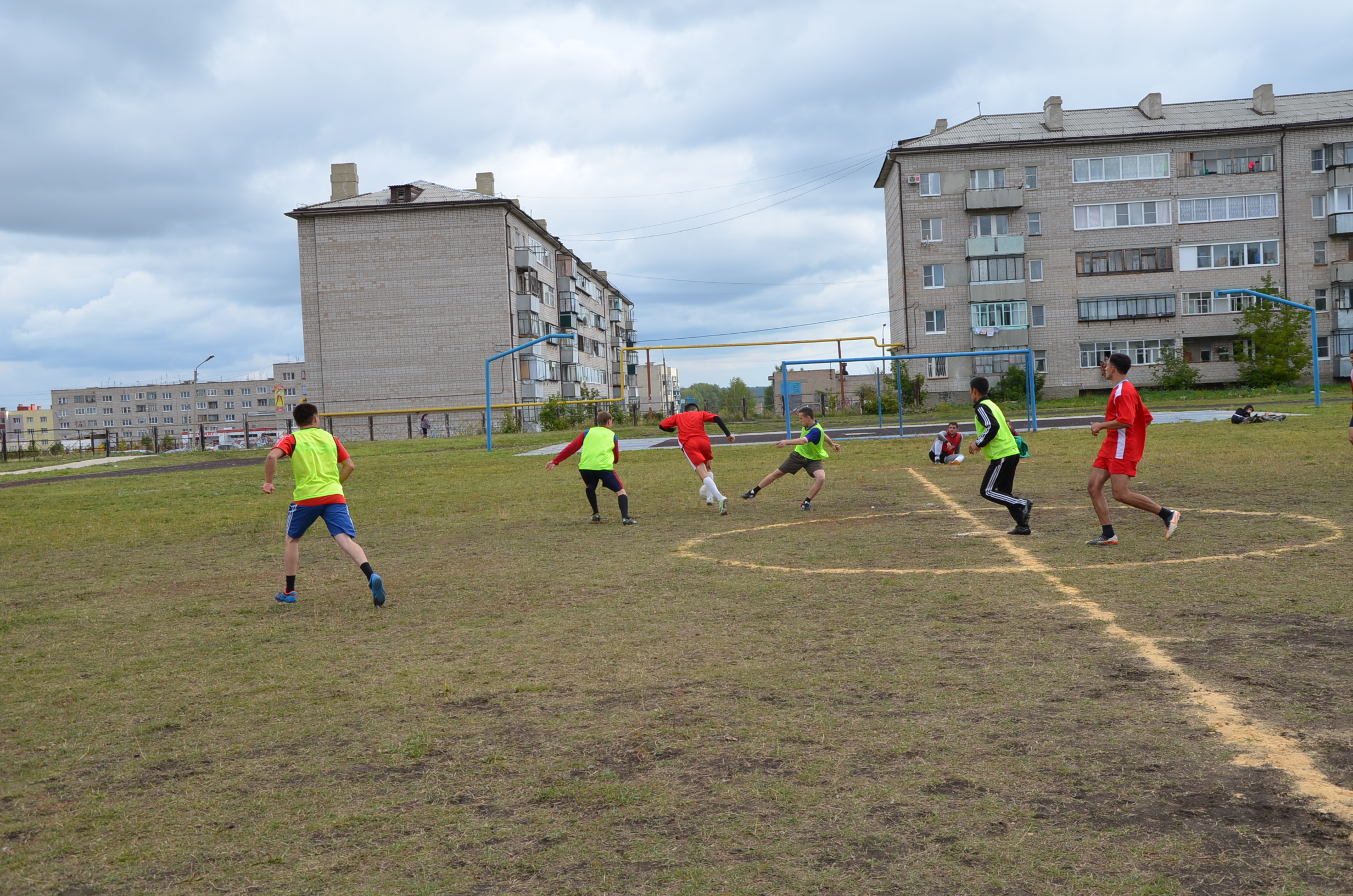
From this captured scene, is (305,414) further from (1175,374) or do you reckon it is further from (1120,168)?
(1120,168)

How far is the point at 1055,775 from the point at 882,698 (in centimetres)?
126

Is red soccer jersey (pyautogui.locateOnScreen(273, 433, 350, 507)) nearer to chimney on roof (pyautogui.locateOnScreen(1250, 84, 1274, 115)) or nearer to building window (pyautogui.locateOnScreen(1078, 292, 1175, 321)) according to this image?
building window (pyautogui.locateOnScreen(1078, 292, 1175, 321))

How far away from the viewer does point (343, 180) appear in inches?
2436

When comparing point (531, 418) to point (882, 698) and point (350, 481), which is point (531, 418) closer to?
point (350, 481)

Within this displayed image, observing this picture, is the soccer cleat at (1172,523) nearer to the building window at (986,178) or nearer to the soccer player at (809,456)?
the soccer player at (809,456)

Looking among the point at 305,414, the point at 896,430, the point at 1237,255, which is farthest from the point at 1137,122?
the point at 305,414

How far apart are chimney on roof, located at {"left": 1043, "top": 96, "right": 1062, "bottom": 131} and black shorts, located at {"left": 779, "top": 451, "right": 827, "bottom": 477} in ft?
175

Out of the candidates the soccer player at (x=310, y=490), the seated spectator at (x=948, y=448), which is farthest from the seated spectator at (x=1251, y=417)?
the soccer player at (x=310, y=490)

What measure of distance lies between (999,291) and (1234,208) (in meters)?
14.2

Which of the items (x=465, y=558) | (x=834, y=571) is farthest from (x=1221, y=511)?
(x=465, y=558)

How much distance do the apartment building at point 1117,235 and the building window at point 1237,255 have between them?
71mm

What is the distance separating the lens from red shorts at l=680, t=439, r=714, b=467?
53.1ft

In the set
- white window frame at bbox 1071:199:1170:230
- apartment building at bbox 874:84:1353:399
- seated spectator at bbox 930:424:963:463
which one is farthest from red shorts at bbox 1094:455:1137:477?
white window frame at bbox 1071:199:1170:230

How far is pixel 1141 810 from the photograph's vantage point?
12.3 feet
